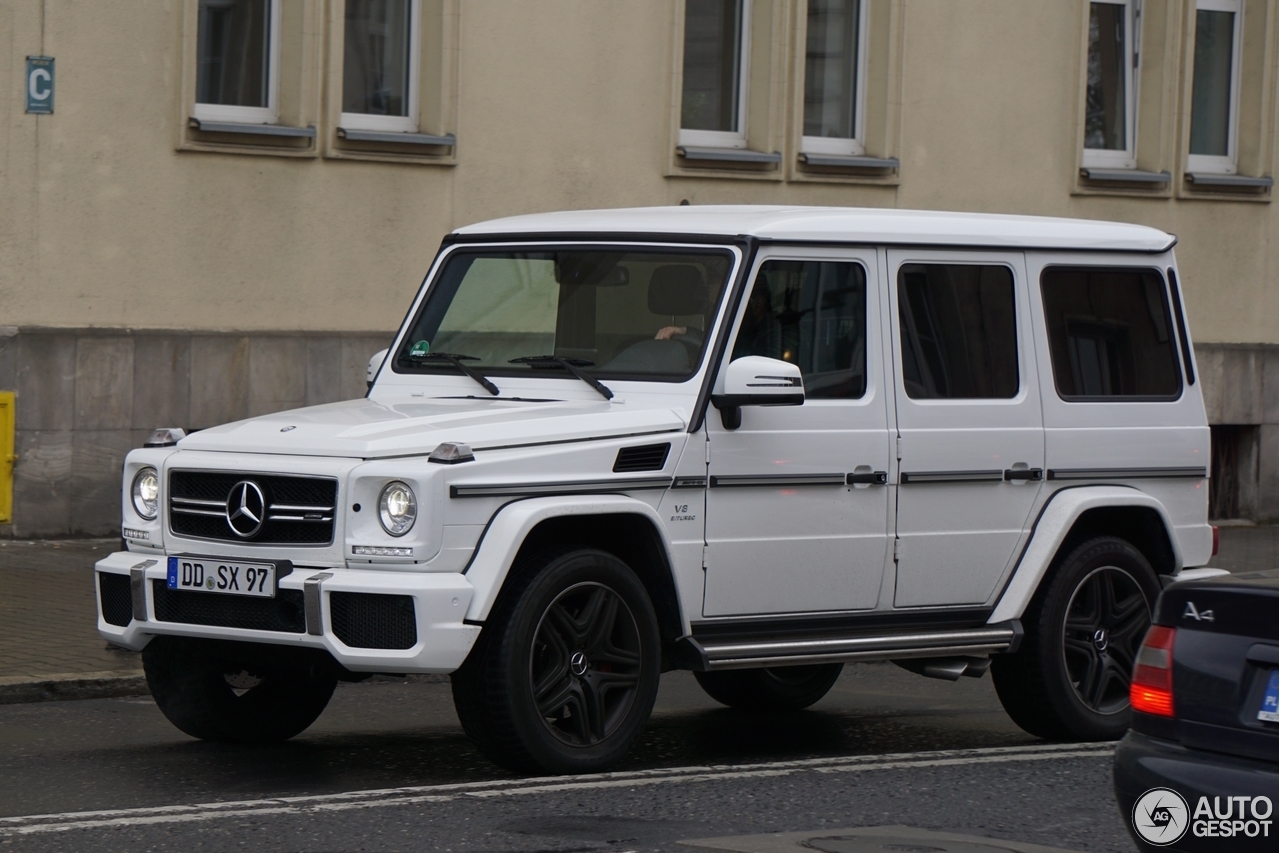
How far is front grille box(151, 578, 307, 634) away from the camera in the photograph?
729cm

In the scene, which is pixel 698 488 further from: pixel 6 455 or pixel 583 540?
pixel 6 455

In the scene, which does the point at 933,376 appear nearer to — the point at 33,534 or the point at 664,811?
the point at 664,811

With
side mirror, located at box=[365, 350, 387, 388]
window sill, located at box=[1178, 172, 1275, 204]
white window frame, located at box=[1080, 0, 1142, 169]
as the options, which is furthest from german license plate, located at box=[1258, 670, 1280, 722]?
window sill, located at box=[1178, 172, 1275, 204]

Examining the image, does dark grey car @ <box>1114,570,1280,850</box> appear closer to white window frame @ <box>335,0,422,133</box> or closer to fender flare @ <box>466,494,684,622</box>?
fender flare @ <box>466,494,684,622</box>

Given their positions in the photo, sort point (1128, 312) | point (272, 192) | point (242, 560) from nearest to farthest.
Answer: point (242, 560)
point (1128, 312)
point (272, 192)

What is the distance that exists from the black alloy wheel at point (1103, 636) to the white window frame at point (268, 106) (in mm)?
8902

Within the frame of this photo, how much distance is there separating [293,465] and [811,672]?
10.9 feet

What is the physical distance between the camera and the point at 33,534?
14.9m

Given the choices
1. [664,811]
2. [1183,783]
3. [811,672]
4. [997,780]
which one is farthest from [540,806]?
[811,672]

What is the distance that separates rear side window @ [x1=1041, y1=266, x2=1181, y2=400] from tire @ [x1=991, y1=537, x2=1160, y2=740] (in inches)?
26.9

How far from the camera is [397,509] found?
720 cm

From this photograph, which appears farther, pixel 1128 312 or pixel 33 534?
pixel 33 534

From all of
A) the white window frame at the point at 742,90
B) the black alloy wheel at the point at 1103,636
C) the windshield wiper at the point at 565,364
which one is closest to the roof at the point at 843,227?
the windshield wiper at the point at 565,364

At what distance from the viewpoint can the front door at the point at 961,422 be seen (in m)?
8.58
